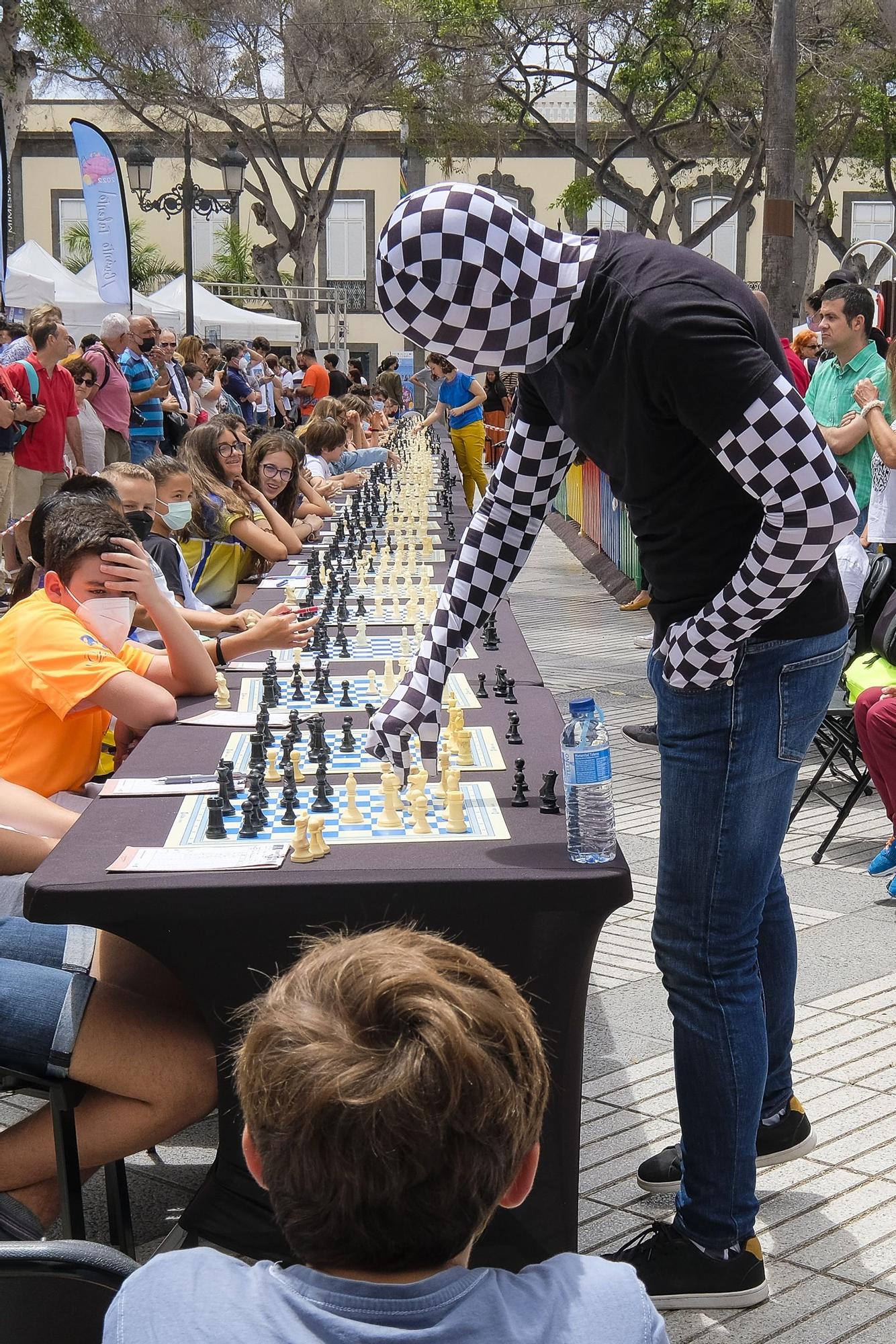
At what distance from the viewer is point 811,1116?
3.39 metres

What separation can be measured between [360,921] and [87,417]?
1040 cm

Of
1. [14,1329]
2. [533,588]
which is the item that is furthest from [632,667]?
[14,1329]

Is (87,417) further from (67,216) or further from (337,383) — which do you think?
(67,216)

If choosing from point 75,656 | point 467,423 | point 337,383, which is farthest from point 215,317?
point 75,656

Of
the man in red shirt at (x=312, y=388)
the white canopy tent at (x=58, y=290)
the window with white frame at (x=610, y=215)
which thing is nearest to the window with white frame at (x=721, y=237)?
the window with white frame at (x=610, y=215)

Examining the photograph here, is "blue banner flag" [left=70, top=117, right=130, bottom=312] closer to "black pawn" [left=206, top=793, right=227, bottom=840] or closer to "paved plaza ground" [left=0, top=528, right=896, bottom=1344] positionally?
"paved plaza ground" [left=0, top=528, right=896, bottom=1344]

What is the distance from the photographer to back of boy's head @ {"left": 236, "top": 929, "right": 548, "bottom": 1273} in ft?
3.77

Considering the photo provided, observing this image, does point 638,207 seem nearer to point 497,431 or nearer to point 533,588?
point 497,431

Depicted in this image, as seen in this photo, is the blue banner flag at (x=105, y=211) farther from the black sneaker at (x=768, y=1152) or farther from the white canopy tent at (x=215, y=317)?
the black sneaker at (x=768, y=1152)

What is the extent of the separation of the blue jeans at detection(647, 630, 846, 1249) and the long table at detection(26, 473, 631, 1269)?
137mm

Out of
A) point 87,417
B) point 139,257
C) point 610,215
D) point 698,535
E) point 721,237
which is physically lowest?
point 87,417

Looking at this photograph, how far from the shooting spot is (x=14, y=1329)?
4.72ft

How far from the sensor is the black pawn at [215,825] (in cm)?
268

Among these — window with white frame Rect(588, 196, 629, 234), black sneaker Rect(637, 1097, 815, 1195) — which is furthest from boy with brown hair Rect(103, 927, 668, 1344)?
window with white frame Rect(588, 196, 629, 234)
